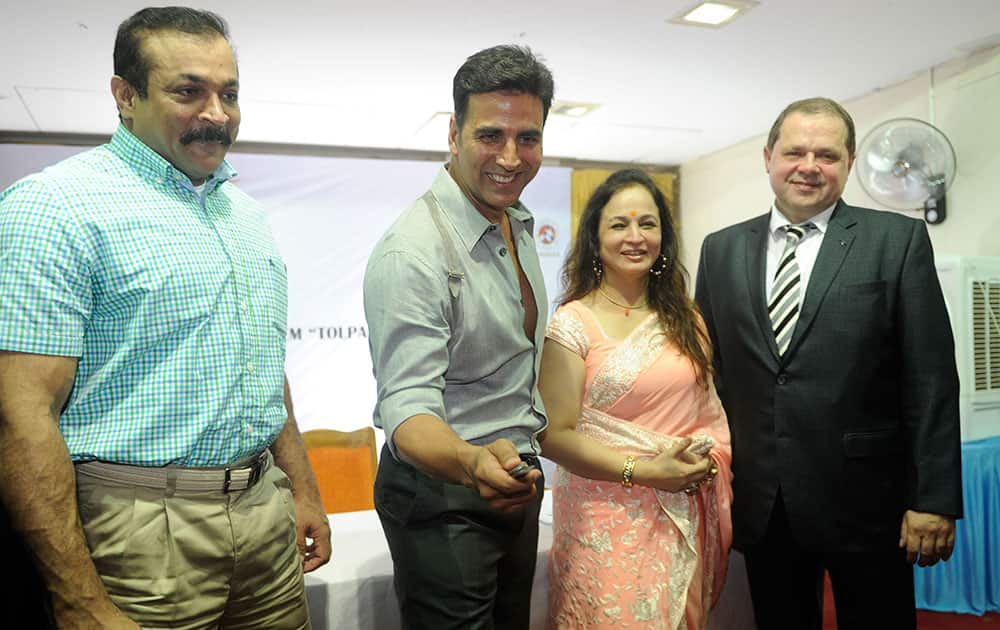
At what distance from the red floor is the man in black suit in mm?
1512

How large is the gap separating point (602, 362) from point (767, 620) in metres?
0.72

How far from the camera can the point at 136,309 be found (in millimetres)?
1121

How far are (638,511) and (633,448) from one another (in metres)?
0.14

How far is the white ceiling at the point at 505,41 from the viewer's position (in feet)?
11.4

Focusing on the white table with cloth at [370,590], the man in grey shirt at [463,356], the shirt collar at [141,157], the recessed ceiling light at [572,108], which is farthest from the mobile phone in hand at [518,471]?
the recessed ceiling light at [572,108]

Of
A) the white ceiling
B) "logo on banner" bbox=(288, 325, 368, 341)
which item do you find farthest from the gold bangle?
"logo on banner" bbox=(288, 325, 368, 341)

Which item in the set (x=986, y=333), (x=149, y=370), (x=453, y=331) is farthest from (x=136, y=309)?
(x=986, y=333)

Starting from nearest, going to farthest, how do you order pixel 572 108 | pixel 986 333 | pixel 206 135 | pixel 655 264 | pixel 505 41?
pixel 206 135, pixel 655 264, pixel 986 333, pixel 505 41, pixel 572 108

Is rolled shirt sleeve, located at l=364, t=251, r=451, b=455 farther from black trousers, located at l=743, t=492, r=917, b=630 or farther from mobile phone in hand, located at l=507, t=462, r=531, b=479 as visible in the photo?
black trousers, located at l=743, t=492, r=917, b=630

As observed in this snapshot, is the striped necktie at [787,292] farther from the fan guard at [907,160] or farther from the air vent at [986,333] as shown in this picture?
the fan guard at [907,160]

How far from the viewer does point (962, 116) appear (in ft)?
14.0

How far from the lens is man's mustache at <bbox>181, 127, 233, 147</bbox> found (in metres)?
1.21

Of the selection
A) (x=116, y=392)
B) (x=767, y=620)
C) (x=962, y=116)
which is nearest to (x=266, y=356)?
(x=116, y=392)

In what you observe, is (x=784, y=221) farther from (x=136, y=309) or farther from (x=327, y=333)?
(x=327, y=333)
